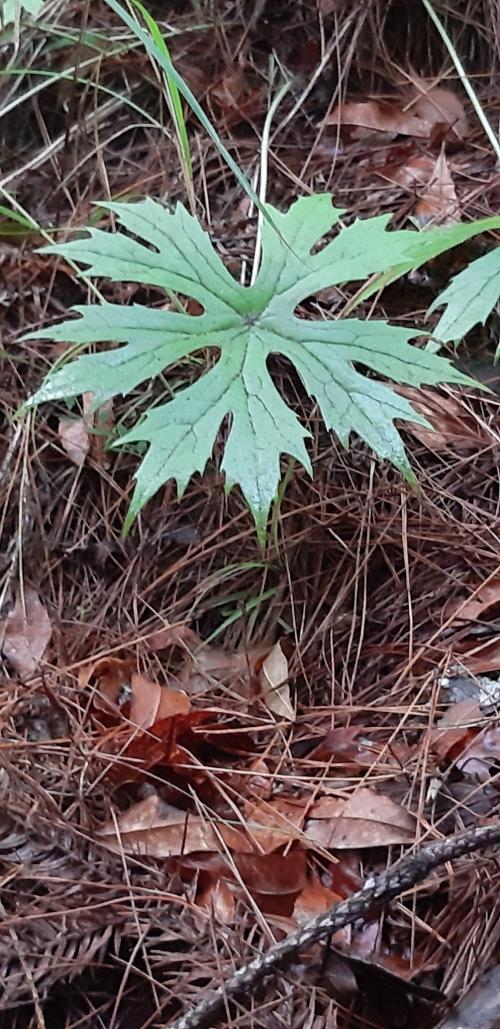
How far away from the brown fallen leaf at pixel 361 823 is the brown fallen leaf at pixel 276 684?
0.17m

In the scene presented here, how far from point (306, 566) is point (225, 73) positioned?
1199mm

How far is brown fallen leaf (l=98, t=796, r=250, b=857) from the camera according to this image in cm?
110

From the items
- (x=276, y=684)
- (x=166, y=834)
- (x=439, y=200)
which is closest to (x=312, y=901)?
(x=166, y=834)

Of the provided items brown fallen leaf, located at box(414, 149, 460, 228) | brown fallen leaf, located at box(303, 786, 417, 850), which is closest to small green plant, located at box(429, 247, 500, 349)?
brown fallen leaf, located at box(414, 149, 460, 228)

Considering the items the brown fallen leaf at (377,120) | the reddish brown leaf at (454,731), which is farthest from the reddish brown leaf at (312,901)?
the brown fallen leaf at (377,120)

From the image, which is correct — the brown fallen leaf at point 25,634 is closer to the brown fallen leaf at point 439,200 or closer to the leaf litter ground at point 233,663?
the leaf litter ground at point 233,663

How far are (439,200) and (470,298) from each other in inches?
17.5

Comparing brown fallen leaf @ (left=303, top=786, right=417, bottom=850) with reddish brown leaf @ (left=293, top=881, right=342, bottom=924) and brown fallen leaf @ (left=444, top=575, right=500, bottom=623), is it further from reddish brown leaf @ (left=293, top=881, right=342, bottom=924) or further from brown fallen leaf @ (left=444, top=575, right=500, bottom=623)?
brown fallen leaf @ (left=444, top=575, right=500, bottom=623)

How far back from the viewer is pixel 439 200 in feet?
5.69

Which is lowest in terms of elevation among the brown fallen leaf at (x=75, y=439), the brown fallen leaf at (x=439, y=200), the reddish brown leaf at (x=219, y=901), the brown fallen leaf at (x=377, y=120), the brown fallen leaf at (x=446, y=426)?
the reddish brown leaf at (x=219, y=901)

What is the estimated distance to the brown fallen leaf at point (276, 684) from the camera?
1276 millimetres

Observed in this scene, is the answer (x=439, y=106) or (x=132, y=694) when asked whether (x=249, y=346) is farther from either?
(x=439, y=106)

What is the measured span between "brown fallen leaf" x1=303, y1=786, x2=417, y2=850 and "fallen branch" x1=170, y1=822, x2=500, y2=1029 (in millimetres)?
165

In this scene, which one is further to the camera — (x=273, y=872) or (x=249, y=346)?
(x=249, y=346)
